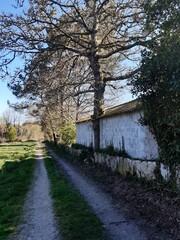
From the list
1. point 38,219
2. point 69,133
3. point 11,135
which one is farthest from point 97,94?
point 11,135

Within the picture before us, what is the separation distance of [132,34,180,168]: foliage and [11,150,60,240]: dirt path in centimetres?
368

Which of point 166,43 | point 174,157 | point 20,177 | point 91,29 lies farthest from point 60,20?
point 174,157

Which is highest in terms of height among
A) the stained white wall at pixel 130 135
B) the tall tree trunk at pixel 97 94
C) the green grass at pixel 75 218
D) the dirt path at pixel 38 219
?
the tall tree trunk at pixel 97 94

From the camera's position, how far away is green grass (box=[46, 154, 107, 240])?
20.3 feet

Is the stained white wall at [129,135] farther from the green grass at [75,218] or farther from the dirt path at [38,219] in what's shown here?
the dirt path at [38,219]

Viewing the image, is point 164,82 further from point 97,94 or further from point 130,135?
point 97,94

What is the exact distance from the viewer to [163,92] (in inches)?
348

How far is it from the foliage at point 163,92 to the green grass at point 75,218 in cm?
276

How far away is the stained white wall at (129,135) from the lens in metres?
12.3

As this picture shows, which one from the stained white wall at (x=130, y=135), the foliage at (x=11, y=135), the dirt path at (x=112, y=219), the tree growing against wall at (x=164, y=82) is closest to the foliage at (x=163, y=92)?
the tree growing against wall at (x=164, y=82)

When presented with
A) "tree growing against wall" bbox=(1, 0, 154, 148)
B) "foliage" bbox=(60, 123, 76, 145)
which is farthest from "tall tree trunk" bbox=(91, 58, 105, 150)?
"foliage" bbox=(60, 123, 76, 145)

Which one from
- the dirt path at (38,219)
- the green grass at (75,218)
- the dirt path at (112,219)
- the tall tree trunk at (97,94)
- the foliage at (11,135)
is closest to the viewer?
the dirt path at (112,219)

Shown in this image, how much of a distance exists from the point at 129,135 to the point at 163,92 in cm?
609

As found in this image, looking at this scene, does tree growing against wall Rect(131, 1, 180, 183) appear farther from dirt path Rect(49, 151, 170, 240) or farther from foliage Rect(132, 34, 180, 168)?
dirt path Rect(49, 151, 170, 240)
